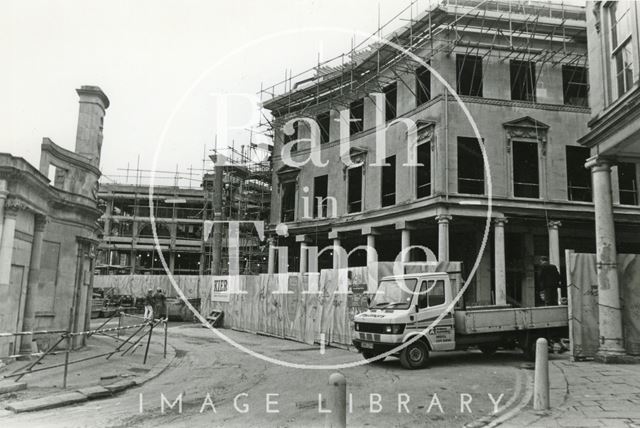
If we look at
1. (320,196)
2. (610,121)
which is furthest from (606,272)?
(320,196)

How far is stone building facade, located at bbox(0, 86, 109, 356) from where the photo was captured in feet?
39.3

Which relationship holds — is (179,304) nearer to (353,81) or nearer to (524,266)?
(353,81)

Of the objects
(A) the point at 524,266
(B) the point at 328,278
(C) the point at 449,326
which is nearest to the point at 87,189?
(B) the point at 328,278

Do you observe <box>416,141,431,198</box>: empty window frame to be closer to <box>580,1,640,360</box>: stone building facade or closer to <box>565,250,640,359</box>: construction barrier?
<box>580,1,640,360</box>: stone building facade

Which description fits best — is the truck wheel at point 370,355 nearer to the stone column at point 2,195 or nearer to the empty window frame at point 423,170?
the stone column at point 2,195

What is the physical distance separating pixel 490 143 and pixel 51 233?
1843 cm

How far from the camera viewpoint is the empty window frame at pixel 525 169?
2336 cm

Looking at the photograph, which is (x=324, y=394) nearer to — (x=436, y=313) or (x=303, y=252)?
(x=436, y=313)

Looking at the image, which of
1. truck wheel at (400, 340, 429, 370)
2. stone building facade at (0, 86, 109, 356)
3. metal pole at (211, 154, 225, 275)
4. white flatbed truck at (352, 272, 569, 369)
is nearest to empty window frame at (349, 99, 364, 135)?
metal pole at (211, 154, 225, 275)

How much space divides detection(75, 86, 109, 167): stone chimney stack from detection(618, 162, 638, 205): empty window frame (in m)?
23.3

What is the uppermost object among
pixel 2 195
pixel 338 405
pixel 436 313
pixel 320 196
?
pixel 320 196

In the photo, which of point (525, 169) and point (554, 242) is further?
point (525, 169)

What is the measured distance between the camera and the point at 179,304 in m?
32.1

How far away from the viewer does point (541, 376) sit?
25.4 feet
